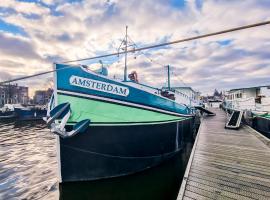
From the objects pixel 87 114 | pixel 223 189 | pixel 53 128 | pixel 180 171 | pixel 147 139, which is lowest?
pixel 180 171

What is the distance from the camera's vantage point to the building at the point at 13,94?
73094 millimetres

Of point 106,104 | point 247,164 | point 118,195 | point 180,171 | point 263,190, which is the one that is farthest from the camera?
point 180,171

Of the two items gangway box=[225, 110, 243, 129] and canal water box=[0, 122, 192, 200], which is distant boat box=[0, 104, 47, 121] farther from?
gangway box=[225, 110, 243, 129]

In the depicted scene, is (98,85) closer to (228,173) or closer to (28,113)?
(228,173)

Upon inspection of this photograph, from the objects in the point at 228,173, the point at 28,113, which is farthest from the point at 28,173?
the point at 28,113

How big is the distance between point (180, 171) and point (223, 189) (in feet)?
18.1

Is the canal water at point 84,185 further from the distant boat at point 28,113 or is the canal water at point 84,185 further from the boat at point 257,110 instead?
the distant boat at point 28,113

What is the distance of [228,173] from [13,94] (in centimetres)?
9139

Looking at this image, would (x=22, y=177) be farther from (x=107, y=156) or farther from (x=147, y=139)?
(x=147, y=139)

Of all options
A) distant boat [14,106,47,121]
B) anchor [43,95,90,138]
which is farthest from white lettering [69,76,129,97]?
distant boat [14,106,47,121]

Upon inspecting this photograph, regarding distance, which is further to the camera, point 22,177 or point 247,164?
point 22,177

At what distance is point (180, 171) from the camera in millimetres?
10680


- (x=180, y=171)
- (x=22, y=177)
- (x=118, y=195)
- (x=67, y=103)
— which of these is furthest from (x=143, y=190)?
(x=22, y=177)

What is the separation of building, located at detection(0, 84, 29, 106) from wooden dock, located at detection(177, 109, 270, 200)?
69.3m
